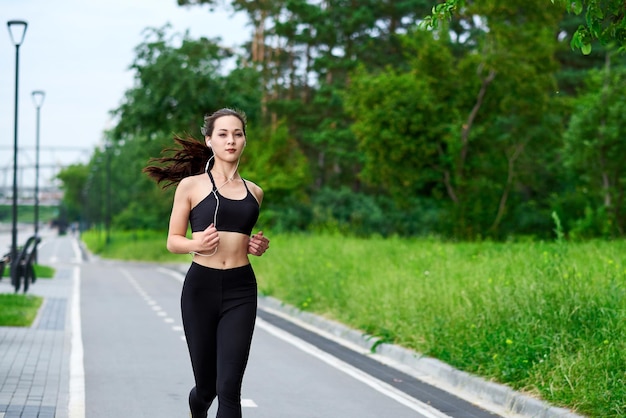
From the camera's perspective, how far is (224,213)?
18.4 feet

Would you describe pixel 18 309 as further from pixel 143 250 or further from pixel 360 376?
pixel 143 250

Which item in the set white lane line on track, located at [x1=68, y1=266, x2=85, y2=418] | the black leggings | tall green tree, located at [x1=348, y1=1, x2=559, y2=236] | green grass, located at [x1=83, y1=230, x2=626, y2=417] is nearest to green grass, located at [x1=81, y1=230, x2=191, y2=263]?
tall green tree, located at [x1=348, y1=1, x2=559, y2=236]

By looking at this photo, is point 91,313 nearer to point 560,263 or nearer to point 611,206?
point 560,263

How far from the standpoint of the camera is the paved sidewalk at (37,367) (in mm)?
8656

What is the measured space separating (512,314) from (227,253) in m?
5.75

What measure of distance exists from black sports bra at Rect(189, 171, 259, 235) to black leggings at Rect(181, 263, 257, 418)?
21cm

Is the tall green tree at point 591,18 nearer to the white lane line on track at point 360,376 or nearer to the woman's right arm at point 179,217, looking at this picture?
the woman's right arm at point 179,217

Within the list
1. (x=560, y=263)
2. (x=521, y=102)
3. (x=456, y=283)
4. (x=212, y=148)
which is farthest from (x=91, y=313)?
(x=521, y=102)

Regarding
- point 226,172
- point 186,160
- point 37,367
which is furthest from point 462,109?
point 226,172

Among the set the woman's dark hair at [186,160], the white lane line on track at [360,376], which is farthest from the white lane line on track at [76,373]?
the woman's dark hair at [186,160]

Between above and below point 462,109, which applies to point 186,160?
below

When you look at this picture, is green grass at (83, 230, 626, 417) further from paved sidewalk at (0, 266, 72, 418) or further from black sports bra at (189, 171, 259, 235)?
paved sidewalk at (0, 266, 72, 418)

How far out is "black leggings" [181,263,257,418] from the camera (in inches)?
218

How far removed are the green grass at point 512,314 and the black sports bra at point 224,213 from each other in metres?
3.35
